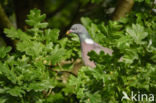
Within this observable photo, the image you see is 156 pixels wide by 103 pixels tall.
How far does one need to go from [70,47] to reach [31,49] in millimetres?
538

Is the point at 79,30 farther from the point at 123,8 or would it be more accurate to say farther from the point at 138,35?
the point at 123,8

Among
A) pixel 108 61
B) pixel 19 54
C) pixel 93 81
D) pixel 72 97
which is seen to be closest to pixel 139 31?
pixel 108 61

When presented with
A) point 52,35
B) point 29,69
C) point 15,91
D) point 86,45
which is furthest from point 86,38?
point 15,91

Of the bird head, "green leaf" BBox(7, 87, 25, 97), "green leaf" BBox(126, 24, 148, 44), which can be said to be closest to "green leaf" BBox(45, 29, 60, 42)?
the bird head

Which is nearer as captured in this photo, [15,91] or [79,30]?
[15,91]

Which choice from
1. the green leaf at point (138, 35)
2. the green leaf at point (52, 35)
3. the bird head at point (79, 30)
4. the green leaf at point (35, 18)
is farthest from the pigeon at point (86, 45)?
the green leaf at point (138, 35)

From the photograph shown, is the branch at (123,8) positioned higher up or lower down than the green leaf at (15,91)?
higher up

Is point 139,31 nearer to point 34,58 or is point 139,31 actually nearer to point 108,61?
point 108,61

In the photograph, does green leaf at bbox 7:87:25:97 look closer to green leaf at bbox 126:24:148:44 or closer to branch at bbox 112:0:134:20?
green leaf at bbox 126:24:148:44

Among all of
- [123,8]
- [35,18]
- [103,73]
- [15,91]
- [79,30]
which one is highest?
[123,8]

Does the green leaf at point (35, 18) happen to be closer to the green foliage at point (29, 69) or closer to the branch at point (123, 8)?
the green foliage at point (29, 69)

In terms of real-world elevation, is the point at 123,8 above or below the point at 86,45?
above

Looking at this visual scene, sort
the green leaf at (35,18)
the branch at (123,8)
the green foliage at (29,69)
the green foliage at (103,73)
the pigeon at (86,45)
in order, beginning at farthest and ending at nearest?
the branch at (123,8), the green leaf at (35,18), the pigeon at (86,45), the green foliage at (29,69), the green foliage at (103,73)

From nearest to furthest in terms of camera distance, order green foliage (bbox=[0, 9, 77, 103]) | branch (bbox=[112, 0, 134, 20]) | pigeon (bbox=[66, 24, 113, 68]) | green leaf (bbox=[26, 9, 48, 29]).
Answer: green foliage (bbox=[0, 9, 77, 103]), pigeon (bbox=[66, 24, 113, 68]), green leaf (bbox=[26, 9, 48, 29]), branch (bbox=[112, 0, 134, 20])
